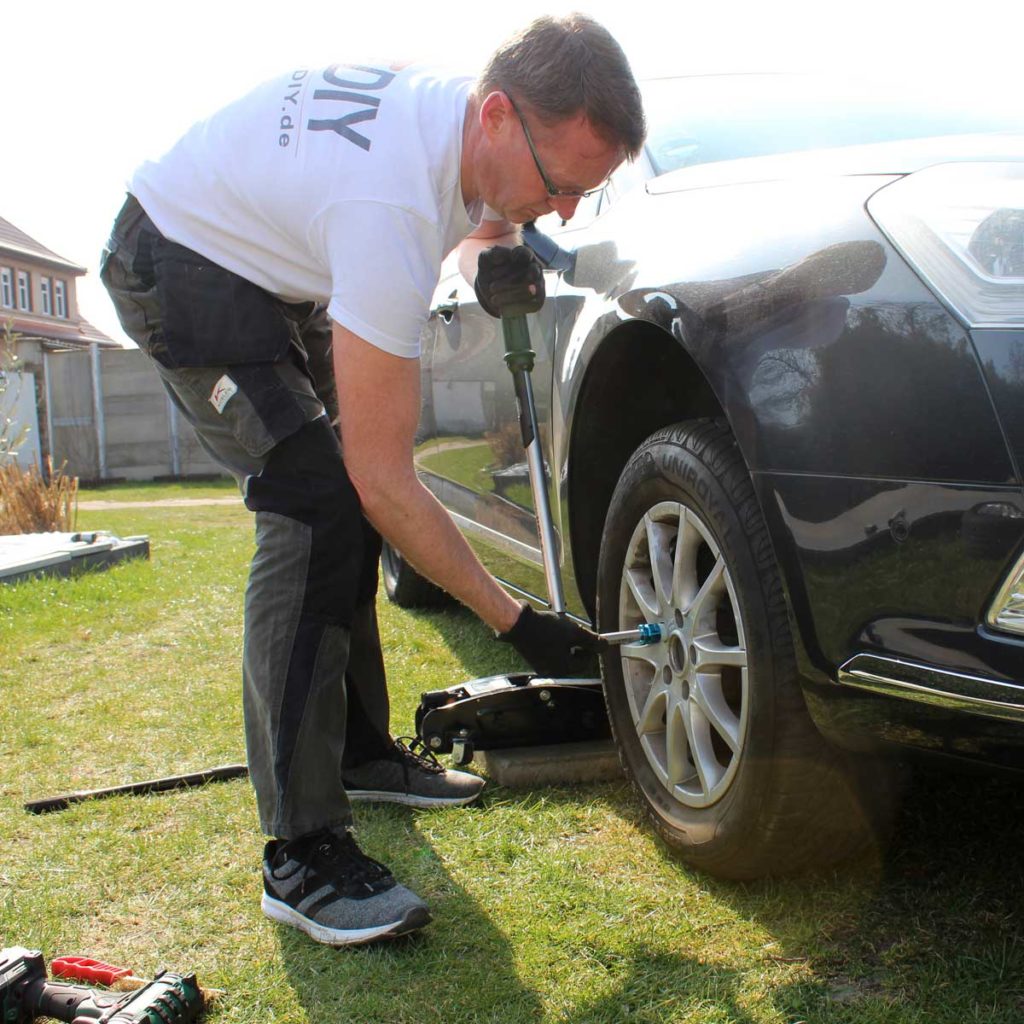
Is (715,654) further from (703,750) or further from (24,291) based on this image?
(24,291)

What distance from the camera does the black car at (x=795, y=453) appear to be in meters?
1.53

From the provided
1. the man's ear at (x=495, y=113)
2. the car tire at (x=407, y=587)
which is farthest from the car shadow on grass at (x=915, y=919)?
the car tire at (x=407, y=587)

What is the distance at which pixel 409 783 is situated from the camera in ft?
8.64

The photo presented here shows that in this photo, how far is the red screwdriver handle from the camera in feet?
6.04

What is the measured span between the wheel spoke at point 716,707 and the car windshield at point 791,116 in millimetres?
1073

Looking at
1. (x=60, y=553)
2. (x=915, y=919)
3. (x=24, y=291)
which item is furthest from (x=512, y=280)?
(x=24, y=291)

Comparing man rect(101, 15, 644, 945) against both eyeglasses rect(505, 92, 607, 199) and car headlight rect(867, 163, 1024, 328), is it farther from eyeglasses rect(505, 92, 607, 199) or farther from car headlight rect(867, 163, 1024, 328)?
car headlight rect(867, 163, 1024, 328)

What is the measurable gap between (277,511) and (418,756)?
0.88 m

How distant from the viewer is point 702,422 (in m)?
2.05

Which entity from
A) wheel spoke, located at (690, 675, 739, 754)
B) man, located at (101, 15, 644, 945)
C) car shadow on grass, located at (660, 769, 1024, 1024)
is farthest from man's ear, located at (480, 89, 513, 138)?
car shadow on grass, located at (660, 769, 1024, 1024)

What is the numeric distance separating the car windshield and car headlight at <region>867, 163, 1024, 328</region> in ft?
2.46

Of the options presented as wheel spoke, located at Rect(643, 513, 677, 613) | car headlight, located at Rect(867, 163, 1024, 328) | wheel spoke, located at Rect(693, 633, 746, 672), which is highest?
car headlight, located at Rect(867, 163, 1024, 328)

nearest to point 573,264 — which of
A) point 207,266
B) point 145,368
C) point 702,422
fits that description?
point 702,422

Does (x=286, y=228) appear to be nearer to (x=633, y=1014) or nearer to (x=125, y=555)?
(x=633, y=1014)
